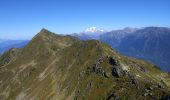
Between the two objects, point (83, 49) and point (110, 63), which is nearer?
point (110, 63)

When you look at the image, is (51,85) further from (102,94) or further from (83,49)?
(102,94)

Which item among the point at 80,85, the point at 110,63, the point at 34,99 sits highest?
the point at 110,63

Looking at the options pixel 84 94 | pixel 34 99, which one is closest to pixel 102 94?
pixel 84 94

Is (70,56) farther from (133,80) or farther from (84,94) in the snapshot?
(133,80)

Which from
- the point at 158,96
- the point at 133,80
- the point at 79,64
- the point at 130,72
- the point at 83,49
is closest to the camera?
the point at 158,96

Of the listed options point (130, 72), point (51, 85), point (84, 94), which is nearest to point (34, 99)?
point (51, 85)

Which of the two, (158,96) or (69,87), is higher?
(158,96)

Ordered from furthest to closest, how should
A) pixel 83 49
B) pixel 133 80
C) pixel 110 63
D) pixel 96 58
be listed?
pixel 83 49
pixel 96 58
pixel 110 63
pixel 133 80

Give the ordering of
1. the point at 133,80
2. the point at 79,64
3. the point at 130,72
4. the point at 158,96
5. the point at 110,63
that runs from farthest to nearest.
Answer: the point at 79,64, the point at 110,63, the point at 130,72, the point at 133,80, the point at 158,96

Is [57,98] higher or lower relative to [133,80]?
lower
